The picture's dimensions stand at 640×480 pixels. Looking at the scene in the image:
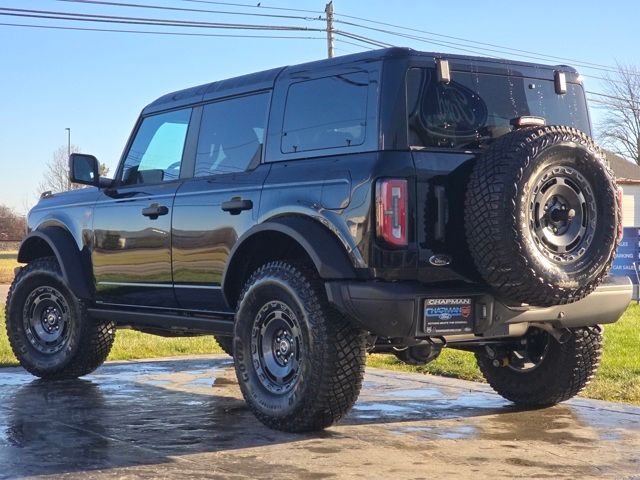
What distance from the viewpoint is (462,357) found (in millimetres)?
9367

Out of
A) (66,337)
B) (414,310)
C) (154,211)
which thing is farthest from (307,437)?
(66,337)

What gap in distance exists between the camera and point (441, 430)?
19.3 ft

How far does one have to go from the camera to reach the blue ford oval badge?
5.32 m

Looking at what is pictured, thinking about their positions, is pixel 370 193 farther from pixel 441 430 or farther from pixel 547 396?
pixel 547 396

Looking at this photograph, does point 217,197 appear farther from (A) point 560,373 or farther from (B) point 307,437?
(A) point 560,373

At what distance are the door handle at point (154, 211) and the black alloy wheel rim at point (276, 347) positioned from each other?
1306mm

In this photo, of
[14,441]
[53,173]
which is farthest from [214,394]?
[53,173]

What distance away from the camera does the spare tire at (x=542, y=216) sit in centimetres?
515

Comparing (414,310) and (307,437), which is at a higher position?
(414,310)

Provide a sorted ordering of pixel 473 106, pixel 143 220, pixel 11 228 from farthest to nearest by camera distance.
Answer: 1. pixel 11 228
2. pixel 143 220
3. pixel 473 106

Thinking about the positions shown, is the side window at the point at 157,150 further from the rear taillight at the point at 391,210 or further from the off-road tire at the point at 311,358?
the rear taillight at the point at 391,210

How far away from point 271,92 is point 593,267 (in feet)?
7.63

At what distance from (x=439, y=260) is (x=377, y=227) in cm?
40

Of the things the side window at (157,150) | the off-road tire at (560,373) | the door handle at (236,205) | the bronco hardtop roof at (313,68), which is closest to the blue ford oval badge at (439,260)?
the bronco hardtop roof at (313,68)
